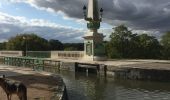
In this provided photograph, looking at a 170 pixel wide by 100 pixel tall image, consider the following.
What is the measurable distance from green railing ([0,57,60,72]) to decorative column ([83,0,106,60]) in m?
5.42

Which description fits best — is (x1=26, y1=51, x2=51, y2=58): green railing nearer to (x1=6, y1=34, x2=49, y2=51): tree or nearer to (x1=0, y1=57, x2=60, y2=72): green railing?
(x1=0, y1=57, x2=60, y2=72): green railing

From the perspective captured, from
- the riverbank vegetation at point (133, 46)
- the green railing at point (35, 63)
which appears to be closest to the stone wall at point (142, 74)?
the green railing at point (35, 63)

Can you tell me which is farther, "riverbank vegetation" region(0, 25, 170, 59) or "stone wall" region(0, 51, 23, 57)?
"stone wall" region(0, 51, 23, 57)

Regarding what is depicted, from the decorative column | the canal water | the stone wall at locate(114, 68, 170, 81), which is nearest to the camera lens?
the canal water

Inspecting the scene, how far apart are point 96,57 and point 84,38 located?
3647mm

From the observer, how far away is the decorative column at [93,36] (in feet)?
162

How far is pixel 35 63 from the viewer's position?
196ft

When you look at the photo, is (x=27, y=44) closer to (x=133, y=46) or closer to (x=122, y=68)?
(x=133, y=46)

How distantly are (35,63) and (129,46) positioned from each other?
1653 centimetres

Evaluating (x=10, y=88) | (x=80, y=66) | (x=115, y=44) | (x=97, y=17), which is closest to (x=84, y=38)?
(x=97, y=17)

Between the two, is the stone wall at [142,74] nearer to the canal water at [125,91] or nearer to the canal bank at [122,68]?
the canal bank at [122,68]

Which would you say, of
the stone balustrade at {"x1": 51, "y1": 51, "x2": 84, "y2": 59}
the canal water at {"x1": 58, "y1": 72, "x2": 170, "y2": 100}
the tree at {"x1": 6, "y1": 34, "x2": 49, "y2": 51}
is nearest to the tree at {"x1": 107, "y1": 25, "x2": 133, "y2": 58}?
the stone balustrade at {"x1": 51, "y1": 51, "x2": 84, "y2": 59}

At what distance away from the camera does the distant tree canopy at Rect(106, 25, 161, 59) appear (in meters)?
61.9

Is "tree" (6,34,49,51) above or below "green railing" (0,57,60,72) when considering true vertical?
above
